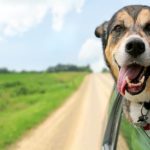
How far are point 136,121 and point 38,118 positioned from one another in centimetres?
1355

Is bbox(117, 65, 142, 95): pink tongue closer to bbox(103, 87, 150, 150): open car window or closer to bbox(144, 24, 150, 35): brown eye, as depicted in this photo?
bbox(144, 24, 150, 35): brown eye

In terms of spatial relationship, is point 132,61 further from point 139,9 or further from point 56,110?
point 56,110

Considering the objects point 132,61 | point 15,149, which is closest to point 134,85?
point 132,61

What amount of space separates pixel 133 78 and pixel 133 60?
0.17 metres

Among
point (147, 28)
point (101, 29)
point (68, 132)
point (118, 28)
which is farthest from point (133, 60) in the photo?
point (68, 132)

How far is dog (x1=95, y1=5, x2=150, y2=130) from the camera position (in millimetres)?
4965

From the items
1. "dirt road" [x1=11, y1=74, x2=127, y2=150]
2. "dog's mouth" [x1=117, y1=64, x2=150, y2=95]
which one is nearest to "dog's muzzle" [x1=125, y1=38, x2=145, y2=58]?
"dog's mouth" [x1=117, y1=64, x2=150, y2=95]

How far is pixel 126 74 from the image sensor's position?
202 inches

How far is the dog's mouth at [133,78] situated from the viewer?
4977 mm

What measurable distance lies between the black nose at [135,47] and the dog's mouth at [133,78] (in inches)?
5.8

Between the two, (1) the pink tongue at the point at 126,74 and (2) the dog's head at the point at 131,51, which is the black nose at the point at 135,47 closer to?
(2) the dog's head at the point at 131,51

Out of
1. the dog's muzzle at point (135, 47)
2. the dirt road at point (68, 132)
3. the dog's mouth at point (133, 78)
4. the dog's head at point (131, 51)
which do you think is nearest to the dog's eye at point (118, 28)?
the dog's head at point (131, 51)

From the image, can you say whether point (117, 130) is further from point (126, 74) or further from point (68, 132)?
point (68, 132)

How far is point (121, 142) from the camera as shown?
6.05m
